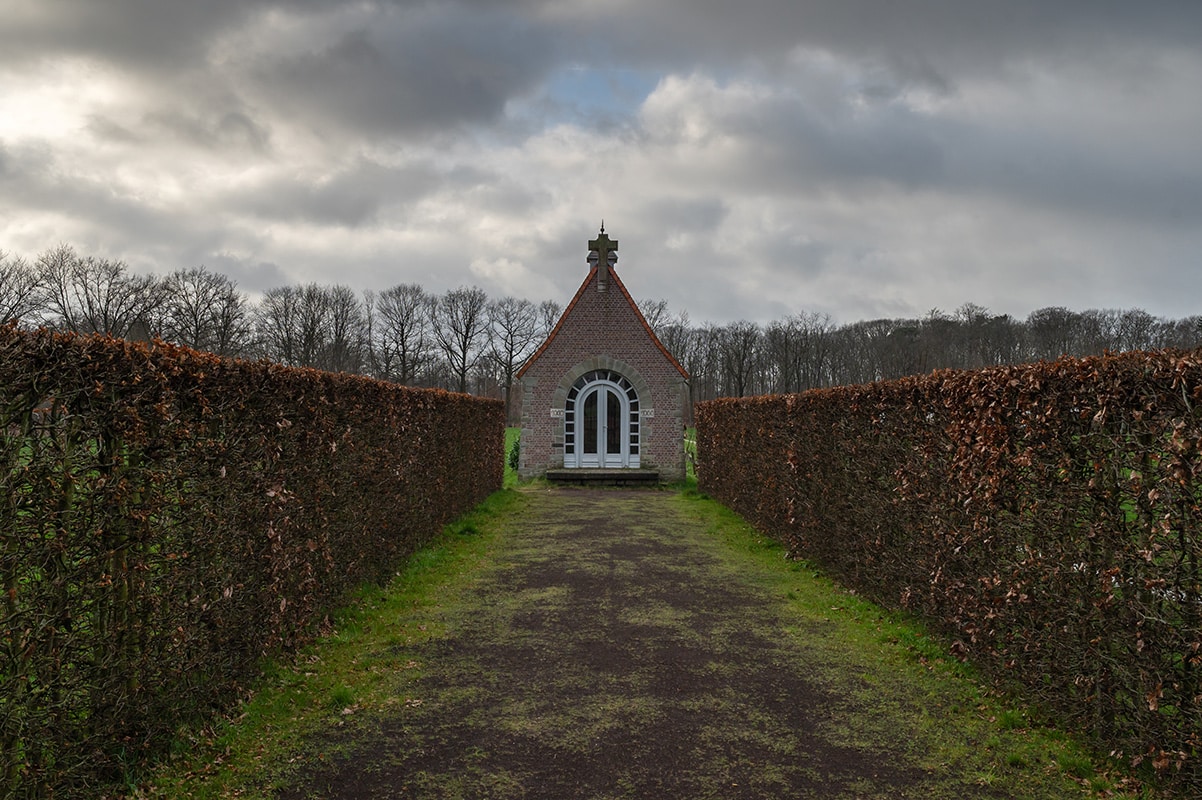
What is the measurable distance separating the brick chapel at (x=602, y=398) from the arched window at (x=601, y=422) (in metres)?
0.03

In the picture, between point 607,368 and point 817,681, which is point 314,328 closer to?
point 607,368

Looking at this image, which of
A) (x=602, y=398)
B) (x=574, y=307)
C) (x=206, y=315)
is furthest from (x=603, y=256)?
(x=206, y=315)

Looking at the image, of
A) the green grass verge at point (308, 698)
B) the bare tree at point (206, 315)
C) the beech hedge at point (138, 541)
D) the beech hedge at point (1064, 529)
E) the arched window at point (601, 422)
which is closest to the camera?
the beech hedge at point (138, 541)

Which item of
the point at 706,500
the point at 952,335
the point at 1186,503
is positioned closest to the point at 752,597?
the point at 1186,503

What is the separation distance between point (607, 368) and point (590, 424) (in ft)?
5.77

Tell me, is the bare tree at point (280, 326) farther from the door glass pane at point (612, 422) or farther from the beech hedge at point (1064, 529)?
the beech hedge at point (1064, 529)

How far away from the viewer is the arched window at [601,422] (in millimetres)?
22219

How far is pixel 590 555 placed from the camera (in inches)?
406

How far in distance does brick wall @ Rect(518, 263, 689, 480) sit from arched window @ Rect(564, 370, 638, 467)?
264 mm

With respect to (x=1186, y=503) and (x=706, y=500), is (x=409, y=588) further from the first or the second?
(x=706, y=500)

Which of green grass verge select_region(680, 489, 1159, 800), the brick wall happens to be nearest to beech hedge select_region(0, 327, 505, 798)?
green grass verge select_region(680, 489, 1159, 800)

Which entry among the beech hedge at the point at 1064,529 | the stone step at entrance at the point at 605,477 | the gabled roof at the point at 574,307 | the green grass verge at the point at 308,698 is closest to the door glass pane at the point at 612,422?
the stone step at entrance at the point at 605,477

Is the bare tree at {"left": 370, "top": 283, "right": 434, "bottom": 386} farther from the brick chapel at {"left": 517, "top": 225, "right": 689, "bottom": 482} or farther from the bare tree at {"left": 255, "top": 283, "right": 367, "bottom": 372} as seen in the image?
the brick chapel at {"left": 517, "top": 225, "right": 689, "bottom": 482}

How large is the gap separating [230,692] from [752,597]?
17.2 ft
